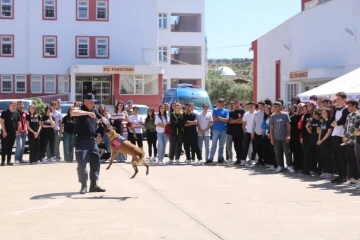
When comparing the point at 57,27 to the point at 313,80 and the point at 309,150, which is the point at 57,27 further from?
the point at 309,150

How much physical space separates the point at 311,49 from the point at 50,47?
23283 mm

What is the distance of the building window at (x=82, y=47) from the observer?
173 feet

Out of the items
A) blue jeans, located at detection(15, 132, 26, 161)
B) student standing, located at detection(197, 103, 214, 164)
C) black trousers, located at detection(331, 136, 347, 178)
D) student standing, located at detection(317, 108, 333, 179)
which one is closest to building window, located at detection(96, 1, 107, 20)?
blue jeans, located at detection(15, 132, 26, 161)

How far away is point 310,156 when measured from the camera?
16.9 meters

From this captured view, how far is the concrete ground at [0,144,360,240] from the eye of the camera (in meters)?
9.31

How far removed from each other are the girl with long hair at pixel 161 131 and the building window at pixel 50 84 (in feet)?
110

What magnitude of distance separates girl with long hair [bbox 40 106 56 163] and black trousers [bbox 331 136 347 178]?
924 cm

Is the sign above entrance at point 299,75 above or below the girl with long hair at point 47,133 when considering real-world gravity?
above

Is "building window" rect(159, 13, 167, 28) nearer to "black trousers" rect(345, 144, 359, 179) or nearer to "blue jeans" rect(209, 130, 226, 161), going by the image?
"blue jeans" rect(209, 130, 226, 161)

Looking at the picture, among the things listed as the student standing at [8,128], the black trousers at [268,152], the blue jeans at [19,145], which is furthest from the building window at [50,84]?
the black trousers at [268,152]

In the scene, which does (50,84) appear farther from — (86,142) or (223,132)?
(86,142)

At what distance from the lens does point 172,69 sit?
63906 mm

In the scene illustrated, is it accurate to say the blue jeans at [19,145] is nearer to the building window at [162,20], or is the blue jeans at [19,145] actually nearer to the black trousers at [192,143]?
the black trousers at [192,143]

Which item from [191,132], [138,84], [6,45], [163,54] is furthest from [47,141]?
[163,54]
